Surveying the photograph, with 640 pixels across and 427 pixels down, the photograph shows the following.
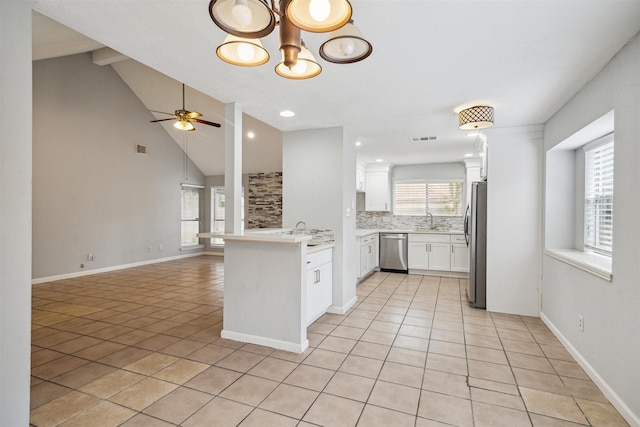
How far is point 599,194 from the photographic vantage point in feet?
9.80

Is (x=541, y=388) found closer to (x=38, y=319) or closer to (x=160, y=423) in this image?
(x=160, y=423)

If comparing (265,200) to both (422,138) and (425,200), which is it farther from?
(422,138)

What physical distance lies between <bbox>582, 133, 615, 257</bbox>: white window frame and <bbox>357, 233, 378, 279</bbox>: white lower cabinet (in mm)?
3035

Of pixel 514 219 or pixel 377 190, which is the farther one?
pixel 377 190

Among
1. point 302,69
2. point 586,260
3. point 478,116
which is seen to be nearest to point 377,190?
point 478,116

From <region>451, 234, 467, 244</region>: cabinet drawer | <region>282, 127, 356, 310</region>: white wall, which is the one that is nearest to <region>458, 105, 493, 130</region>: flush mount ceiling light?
<region>282, 127, 356, 310</region>: white wall

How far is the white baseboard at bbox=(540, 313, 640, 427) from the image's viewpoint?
192 centimetres

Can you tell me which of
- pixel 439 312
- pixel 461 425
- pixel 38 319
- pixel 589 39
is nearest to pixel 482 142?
pixel 439 312

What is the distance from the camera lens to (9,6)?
1550 millimetres

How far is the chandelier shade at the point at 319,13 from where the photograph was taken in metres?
1.13

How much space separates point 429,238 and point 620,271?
415 centimetres

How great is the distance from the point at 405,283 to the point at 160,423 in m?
4.41

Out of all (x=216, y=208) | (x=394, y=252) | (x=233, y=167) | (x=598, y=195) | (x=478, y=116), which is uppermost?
(x=478, y=116)

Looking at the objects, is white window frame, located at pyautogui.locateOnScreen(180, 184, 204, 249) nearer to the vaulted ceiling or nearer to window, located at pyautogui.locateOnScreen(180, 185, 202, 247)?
window, located at pyautogui.locateOnScreen(180, 185, 202, 247)
